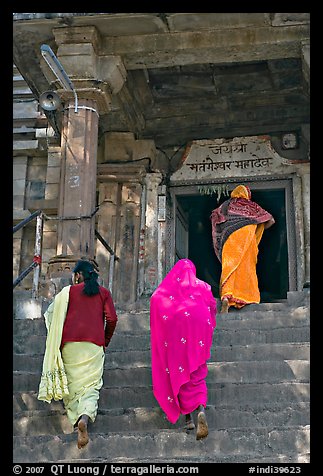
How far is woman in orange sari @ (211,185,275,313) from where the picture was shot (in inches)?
394

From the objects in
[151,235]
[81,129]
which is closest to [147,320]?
[81,129]

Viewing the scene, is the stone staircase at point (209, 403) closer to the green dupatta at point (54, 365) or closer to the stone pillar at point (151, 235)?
the green dupatta at point (54, 365)

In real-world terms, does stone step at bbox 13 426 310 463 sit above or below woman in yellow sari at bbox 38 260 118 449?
below

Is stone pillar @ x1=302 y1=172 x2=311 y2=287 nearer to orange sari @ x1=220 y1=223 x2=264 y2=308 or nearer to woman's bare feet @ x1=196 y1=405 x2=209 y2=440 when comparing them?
orange sari @ x1=220 y1=223 x2=264 y2=308

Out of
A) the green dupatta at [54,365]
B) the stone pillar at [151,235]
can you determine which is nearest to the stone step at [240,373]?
the green dupatta at [54,365]

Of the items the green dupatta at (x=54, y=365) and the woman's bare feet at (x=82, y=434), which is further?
the green dupatta at (x=54, y=365)

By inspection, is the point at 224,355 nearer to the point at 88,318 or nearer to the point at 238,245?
the point at 88,318

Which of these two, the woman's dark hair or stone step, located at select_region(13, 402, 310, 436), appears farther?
the woman's dark hair

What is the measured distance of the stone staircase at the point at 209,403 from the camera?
630cm

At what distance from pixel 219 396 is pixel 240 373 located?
36 centimetres

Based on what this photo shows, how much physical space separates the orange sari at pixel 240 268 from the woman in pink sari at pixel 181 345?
9.58ft

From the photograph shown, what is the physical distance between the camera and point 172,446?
20.8ft

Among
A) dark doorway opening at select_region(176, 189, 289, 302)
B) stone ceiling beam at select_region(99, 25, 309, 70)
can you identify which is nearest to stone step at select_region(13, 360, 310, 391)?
stone ceiling beam at select_region(99, 25, 309, 70)

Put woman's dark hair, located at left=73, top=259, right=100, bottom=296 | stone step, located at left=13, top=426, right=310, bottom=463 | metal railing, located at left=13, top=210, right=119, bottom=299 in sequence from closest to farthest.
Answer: stone step, located at left=13, top=426, right=310, bottom=463
woman's dark hair, located at left=73, top=259, right=100, bottom=296
metal railing, located at left=13, top=210, right=119, bottom=299
